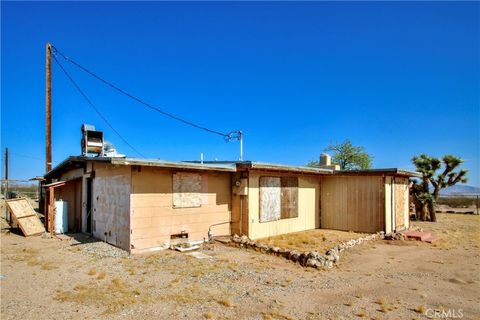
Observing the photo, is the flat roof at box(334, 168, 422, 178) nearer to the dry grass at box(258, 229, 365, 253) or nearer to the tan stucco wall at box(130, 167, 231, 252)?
the dry grass at box(258, 229, 365, 253)

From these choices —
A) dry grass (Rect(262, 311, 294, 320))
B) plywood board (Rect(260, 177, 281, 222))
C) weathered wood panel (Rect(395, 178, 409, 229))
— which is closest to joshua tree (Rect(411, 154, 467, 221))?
weathered wood panel (Rect(395, 178, 409, 229))

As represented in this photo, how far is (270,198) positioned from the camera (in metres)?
11.7

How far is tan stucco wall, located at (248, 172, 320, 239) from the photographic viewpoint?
10953 millimetres

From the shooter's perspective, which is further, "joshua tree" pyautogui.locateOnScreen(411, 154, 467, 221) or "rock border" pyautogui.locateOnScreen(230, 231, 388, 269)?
"joshua tree" pyautogui.locateOnScreen(411, 154, 467, 221)

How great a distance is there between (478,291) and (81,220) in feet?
41.8

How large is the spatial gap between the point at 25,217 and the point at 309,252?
10.5 meters

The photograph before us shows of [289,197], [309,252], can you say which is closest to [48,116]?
[289,197]

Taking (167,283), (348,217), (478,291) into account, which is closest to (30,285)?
(167,283)

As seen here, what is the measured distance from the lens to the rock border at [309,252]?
25.6ft

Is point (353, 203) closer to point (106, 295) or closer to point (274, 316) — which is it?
point (274, 316)

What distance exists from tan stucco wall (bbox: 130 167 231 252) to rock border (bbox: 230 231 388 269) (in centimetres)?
114

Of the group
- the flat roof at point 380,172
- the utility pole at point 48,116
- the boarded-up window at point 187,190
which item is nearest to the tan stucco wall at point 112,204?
the boarded-up window at point 187,190

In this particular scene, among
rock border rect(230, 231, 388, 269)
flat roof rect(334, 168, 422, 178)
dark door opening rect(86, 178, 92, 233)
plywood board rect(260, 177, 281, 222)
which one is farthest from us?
flat roof rect(334, 168, 422, 178)

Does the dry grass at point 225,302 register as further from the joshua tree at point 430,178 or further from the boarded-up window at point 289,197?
the joshua tree at point 430,178
